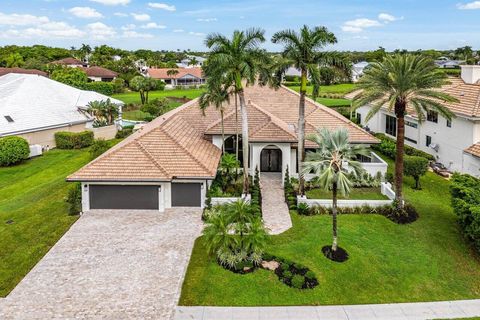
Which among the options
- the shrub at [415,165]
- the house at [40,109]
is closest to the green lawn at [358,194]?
the shrub at [415,165]

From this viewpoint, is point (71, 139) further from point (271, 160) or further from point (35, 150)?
point (271, 160)

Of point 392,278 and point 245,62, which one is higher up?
point 245,62

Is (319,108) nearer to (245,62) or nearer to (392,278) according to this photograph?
(245,62)

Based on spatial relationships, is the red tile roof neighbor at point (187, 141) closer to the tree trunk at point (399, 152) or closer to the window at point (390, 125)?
the tree trunk at point (399, 152)

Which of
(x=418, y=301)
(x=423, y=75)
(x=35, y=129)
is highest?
(x=423, y=75)

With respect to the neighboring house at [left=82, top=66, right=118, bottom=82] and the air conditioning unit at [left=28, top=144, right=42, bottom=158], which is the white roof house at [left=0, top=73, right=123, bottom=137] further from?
the neighboring house at [left=82, top=66, right=118, bottom=82]

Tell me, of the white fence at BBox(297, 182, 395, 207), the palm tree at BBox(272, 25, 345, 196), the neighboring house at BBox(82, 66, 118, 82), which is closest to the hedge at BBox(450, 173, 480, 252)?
the white fence at BBox(297, 182, 395, 207)

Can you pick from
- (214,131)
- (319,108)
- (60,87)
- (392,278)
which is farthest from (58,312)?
(60,87)

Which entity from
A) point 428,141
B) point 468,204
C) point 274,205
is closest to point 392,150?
point 428,141
